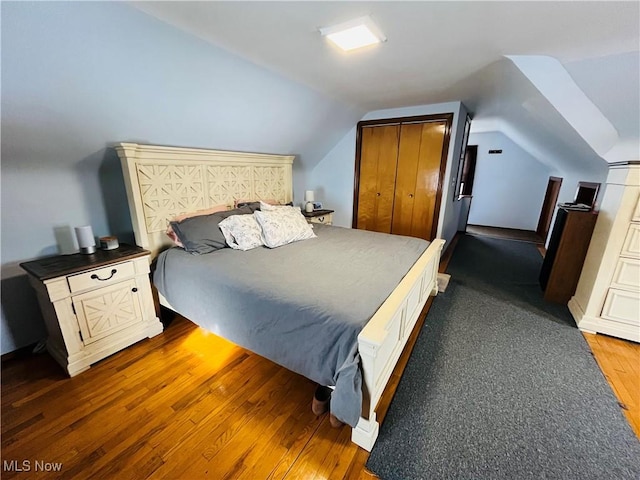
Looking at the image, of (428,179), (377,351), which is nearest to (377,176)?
(428,179)

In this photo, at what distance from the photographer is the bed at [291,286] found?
4.12 feet

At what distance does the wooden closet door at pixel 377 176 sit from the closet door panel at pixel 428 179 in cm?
36

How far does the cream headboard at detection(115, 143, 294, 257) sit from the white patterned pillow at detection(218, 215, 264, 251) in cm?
49

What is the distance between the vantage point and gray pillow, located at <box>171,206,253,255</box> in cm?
212

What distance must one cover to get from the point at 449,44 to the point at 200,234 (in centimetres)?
229

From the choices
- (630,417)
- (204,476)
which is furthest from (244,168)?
(630,417)

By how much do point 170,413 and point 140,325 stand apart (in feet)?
2.84

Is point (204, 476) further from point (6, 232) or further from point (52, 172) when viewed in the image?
point (52, 172)

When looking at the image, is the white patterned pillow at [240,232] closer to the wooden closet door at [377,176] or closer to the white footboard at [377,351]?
the white footboard at [377,351]

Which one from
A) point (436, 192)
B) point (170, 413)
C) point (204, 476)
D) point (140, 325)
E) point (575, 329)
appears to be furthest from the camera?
point (436, 192)

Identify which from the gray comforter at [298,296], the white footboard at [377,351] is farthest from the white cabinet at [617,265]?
the white footboard at [377,351]

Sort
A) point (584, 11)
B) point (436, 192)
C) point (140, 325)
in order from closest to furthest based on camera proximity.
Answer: point (584, 11) → point (140, 325) → point (436, 192)

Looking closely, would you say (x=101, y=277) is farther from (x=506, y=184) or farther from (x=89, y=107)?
(x=506, y=184)

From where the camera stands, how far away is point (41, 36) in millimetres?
1225
